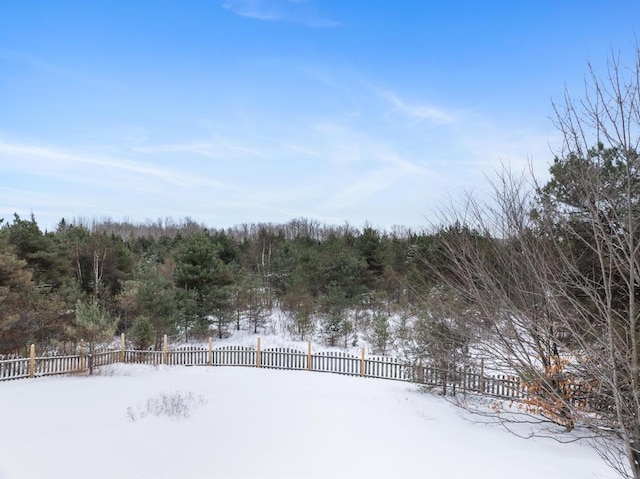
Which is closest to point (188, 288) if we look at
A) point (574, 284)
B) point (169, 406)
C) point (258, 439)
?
point (169, 406)

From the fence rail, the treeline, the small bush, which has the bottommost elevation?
the fence rail

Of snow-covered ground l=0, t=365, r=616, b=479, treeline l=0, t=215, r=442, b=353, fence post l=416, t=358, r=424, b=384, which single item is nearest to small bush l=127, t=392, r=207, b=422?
snow-covered ground l=0, t=365, r=616, b=479

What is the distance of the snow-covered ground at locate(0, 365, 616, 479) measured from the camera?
650 centimetres

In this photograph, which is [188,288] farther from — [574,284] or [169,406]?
[574,284]

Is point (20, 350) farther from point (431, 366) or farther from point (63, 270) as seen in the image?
point (431, 366)

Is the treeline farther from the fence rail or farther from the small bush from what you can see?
the small bush

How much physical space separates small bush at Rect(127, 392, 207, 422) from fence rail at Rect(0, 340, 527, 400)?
19.8ft

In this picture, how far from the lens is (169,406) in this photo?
376 inches

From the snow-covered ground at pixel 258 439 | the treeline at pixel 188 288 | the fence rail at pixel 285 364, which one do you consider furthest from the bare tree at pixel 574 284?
the treeline at pixel 188 288

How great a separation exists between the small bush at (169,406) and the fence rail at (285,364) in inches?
237

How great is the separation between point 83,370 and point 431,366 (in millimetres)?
12073

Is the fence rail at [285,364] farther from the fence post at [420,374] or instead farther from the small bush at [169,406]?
the small bush at [169,406]

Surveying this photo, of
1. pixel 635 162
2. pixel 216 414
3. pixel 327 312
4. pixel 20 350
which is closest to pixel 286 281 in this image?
pixel 327 312

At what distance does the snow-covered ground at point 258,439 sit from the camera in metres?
6.50
